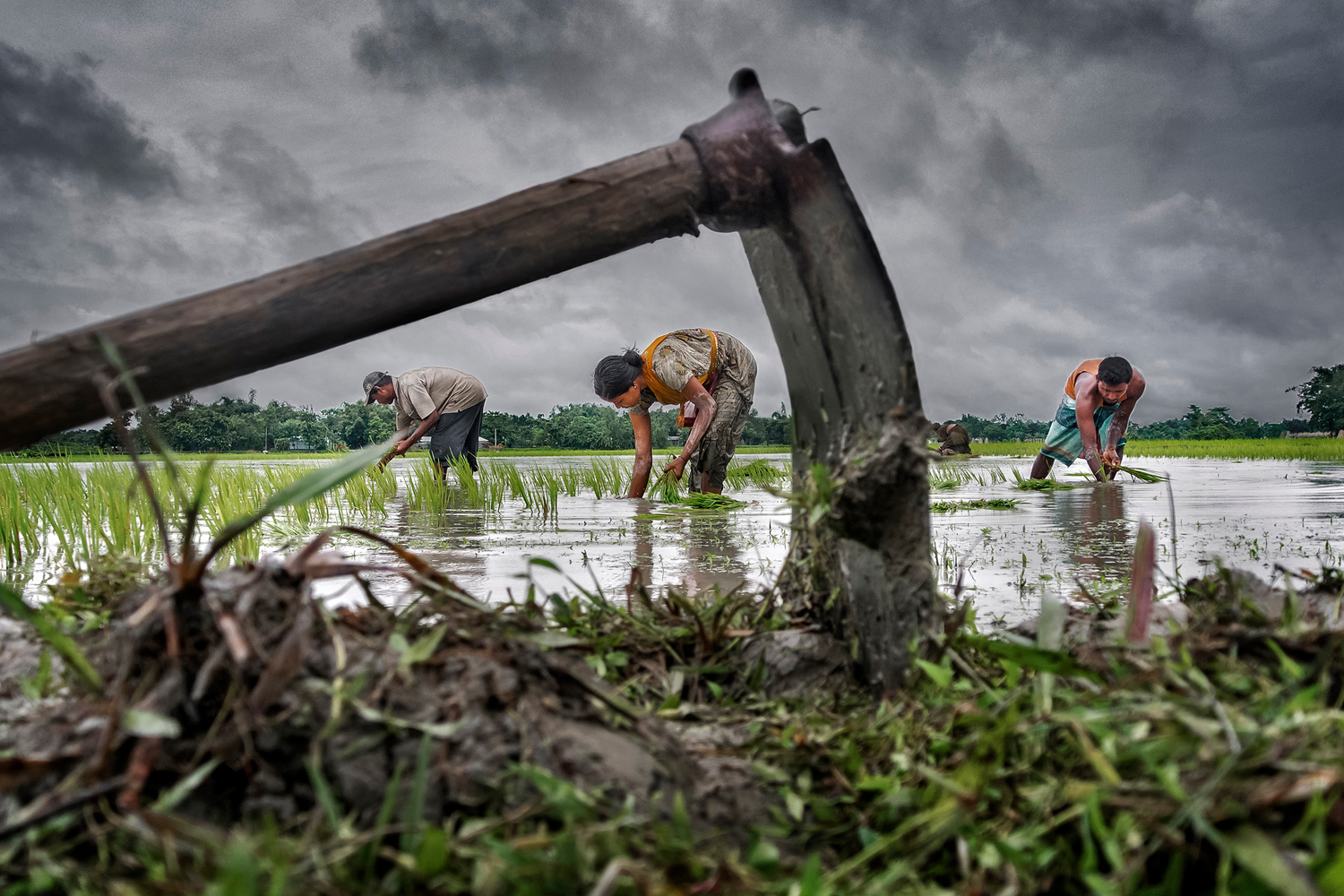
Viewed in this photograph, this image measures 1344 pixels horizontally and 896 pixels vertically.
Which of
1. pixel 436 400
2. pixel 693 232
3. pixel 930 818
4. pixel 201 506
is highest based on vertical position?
pixel 436 400

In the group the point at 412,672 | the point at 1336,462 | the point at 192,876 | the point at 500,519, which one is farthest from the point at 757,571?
the point at 1336,462

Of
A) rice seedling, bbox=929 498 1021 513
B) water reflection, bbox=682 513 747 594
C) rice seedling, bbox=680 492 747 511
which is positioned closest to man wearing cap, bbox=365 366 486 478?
rice seedling, bbox=680 492 747 511

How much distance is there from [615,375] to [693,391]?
85cm

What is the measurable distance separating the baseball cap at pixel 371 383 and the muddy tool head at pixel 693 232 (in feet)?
30.3

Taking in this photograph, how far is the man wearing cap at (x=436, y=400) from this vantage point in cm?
948

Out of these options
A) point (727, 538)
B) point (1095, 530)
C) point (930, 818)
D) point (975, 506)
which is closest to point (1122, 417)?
point (975, 506)

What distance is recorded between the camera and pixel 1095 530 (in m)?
4.44

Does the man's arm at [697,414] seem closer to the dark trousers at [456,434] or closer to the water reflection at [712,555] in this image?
the water reflection at [712,555]

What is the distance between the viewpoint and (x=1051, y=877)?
2.49 feet

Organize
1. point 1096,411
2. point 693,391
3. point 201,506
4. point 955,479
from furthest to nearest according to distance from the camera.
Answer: point 955,479, point 1096,411, point 693,391, point 201,506

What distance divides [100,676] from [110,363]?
540mm

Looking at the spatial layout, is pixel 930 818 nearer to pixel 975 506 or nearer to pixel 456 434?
pixel 975 506

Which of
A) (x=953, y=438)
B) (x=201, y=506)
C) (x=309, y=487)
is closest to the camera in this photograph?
(x=309, y=487)

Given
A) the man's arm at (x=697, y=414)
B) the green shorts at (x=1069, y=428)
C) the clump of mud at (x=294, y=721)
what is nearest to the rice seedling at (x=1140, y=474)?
the green shorts at (x=1069, y=428)
